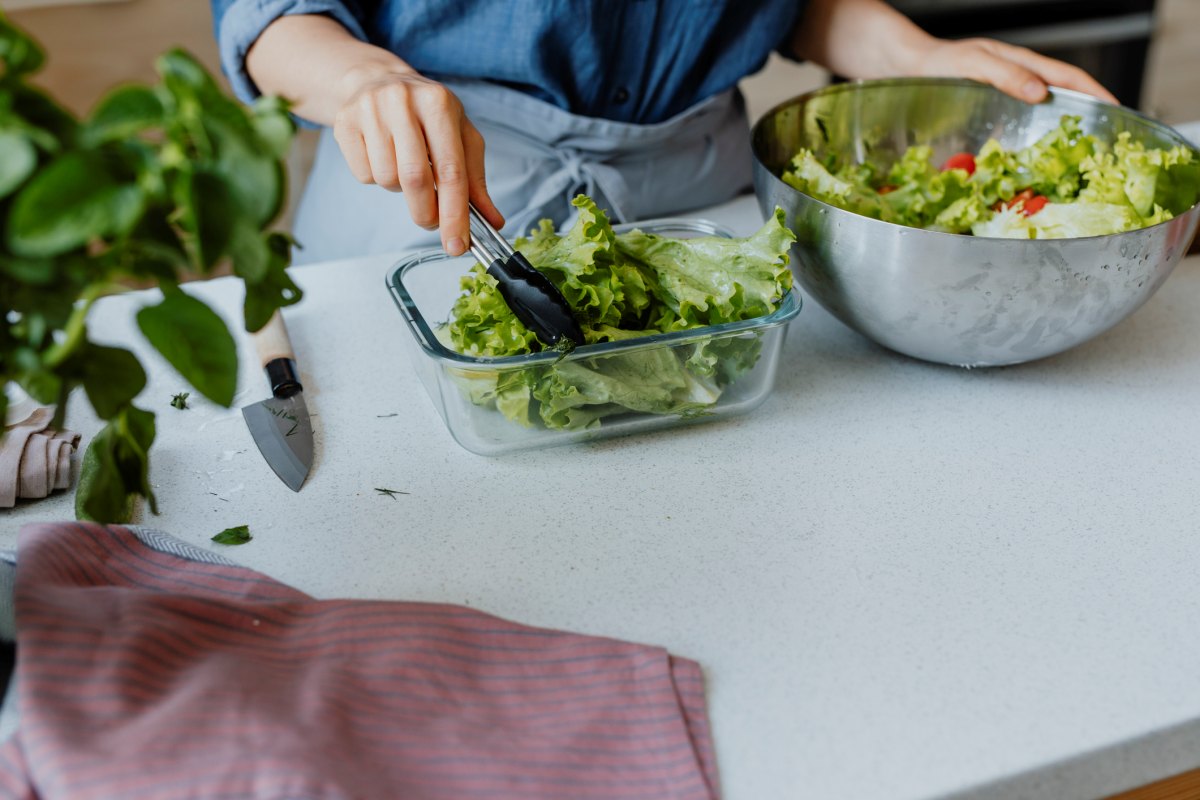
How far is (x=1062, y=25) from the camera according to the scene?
8.43 ft

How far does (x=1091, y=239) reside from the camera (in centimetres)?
80

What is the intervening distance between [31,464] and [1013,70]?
99cm

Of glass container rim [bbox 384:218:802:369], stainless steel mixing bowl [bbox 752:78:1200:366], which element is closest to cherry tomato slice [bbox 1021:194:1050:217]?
stainless steel mixing bowl [bbox 752:78:1200:366]

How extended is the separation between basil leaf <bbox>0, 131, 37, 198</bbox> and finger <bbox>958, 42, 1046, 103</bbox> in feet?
3.18

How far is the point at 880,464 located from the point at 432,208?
0.40 meters

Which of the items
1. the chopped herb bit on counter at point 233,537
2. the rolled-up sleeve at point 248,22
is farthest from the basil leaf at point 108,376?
the rolled-up sleeve at point 248,22

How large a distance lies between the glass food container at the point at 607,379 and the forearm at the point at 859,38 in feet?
1.95

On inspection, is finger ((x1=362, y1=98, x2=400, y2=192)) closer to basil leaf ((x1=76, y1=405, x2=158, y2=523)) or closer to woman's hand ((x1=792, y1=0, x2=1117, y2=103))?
basil leaf ((x1=76, y1=405, x2=158, y2=523))

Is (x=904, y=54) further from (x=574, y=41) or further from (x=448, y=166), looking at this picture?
(x=448, y=166)

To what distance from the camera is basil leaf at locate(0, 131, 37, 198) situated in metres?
0.43

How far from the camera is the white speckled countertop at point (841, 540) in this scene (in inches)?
23.4

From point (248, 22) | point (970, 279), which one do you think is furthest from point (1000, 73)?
point (248, 22)

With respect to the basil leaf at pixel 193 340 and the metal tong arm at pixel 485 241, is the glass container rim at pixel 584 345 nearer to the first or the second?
the metal tong arm at pixel 485 241

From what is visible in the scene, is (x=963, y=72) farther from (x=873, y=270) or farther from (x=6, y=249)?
(x=6, y=249)
